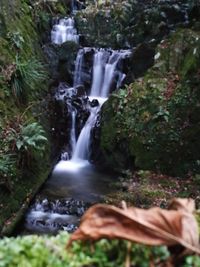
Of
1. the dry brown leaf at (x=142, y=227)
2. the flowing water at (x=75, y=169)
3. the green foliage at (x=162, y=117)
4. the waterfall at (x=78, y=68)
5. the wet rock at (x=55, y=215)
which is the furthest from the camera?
the waterfall at (x=78, y=68)

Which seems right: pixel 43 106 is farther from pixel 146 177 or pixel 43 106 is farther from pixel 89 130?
pixel 146 177

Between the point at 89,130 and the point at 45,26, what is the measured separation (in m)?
5.30

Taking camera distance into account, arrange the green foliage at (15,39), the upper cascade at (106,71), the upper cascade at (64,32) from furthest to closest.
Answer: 1. the upper cascade at (64,32)
2. the upper cascade at (106,71)
3. the green foliage at (15,39)

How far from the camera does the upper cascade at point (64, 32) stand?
1587 centimetres

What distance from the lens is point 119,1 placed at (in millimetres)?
16859

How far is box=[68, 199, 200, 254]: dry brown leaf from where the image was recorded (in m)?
2.33

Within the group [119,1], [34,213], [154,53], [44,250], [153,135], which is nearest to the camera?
[44,250]

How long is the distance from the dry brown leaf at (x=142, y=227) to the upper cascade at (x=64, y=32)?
13872 millimetres

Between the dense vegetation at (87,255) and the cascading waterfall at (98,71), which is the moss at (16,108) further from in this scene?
the dense vegetation at (87,255)

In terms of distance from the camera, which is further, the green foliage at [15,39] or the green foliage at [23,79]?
the green foliage at [15,39]

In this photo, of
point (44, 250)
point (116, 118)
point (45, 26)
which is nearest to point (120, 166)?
point (116, 118)

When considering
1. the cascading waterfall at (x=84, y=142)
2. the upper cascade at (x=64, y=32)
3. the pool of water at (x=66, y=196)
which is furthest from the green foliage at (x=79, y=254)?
the upper cascade at (x=64, y=32)

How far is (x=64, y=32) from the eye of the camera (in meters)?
16.1

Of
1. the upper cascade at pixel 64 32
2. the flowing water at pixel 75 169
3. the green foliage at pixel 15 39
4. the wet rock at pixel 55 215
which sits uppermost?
the upper cascade at pixel 64 32
